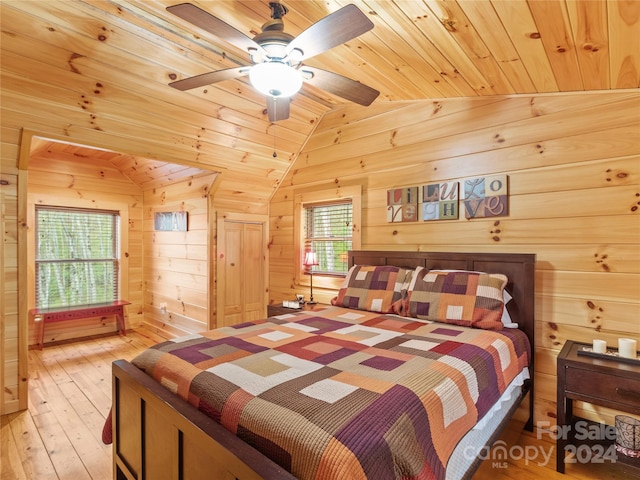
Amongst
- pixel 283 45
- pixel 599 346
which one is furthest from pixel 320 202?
pixel 599 346

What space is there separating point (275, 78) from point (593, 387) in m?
2.44

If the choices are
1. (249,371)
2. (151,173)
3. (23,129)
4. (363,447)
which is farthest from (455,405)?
(151,173)

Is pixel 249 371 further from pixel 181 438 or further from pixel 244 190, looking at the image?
pixel 244 190

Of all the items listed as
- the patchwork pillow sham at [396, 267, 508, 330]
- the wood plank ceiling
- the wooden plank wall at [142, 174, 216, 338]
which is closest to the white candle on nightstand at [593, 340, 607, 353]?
the patchwork pillow sham at [396, 267, 508, 330]

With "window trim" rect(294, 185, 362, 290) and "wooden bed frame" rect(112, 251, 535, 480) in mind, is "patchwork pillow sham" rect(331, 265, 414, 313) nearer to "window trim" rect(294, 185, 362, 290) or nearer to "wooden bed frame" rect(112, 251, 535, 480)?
"window trim" rect(294, 185, 362, 290)

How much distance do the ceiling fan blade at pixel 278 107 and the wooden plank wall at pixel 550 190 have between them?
51.7 inches

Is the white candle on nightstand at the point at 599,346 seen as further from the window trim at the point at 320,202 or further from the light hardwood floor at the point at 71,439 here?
the window trim at the point at 320,202

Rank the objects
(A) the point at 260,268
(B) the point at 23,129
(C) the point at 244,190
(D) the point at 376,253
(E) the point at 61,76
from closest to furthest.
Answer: (E) the point at 61,76 → (B) the point at 23,129 → (D) the point at 376,253 → (C) the point at 244,190 → (A) the point at 260,268

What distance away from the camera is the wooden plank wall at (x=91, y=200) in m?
4.32

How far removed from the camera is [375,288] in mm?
2879

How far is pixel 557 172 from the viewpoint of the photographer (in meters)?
2.40

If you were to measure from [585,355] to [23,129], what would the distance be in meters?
4.13

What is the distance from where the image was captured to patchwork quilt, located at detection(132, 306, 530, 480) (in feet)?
3.28

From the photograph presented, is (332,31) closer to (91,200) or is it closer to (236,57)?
(236,57)
